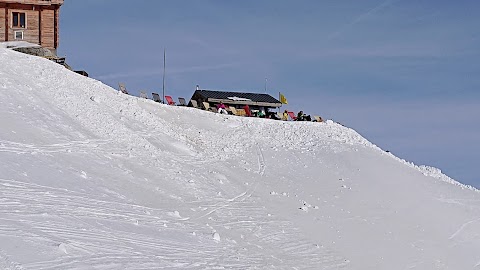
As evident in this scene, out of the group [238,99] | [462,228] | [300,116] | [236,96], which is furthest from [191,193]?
[236,96]

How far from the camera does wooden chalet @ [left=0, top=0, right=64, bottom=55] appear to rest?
3869cm

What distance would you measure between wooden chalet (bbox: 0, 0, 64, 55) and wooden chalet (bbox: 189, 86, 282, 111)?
1658 centimetres

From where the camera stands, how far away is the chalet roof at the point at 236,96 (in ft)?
181

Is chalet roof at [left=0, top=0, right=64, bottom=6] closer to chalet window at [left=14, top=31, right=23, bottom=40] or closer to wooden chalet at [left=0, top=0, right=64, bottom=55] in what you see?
wooden chalet at [left=0, top=0, right=64, bottom=55]

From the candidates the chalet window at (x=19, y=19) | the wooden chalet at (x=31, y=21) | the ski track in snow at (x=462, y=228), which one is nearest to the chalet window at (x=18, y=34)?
the wooden chalet at (x=31, y=21)

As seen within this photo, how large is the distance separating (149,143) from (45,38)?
18.8 m

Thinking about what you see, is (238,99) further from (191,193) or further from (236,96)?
(191,193)

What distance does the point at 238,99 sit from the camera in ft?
182

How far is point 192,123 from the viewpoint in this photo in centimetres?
3094

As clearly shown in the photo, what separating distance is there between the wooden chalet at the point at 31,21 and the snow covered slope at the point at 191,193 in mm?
11830

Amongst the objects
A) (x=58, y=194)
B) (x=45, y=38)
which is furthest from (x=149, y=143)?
(x=45, y=38)

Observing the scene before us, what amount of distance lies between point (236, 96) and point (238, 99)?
3.29 ft

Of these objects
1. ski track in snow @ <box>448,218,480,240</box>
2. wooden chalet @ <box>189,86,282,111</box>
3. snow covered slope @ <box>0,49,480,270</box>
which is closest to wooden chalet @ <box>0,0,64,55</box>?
snow covered slope @ <box>0,49,480,270</box>

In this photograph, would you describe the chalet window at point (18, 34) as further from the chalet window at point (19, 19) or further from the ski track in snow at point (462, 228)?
the ski track in snow at point (462, 228)
